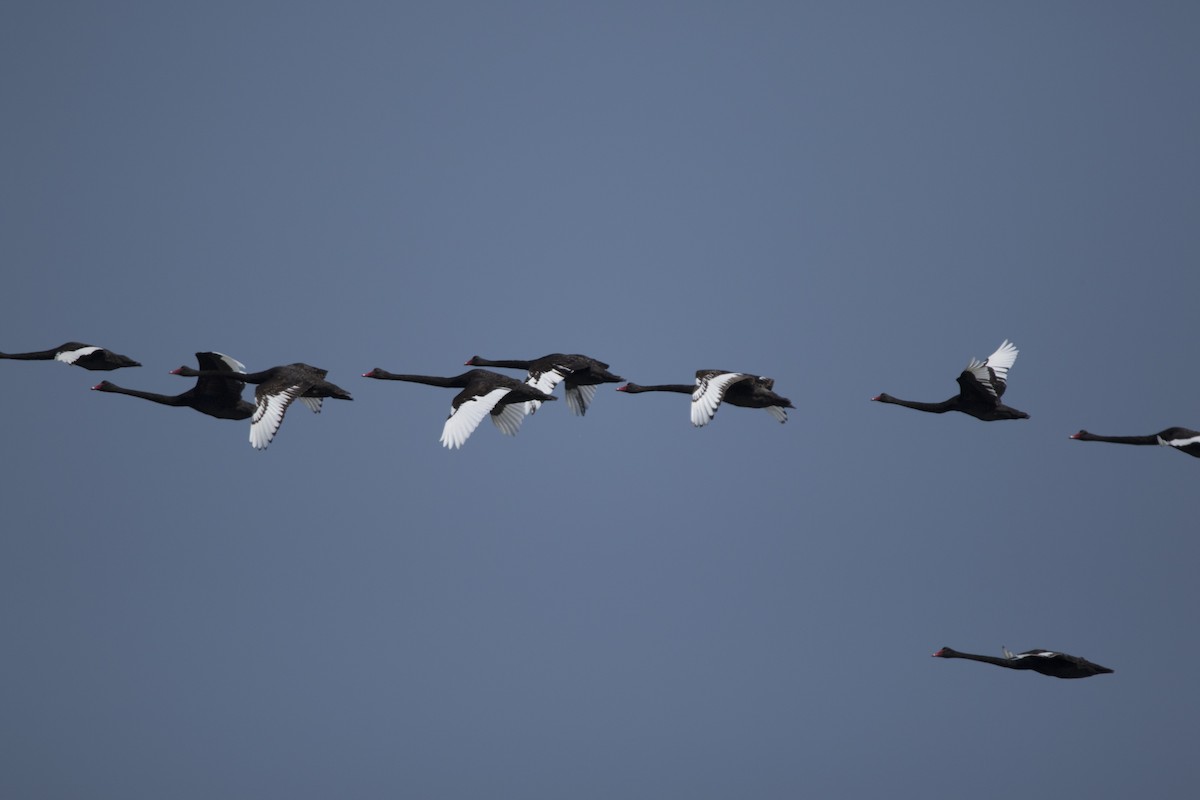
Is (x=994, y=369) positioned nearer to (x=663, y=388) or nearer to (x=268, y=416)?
(x=663, y=388)

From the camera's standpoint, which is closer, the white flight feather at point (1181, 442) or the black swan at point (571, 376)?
the white flight feather at point (1181, 442)

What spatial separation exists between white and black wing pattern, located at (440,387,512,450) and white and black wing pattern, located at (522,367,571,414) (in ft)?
11.1

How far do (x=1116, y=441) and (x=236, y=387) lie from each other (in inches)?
858

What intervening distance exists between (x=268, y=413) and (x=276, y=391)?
51.6 inches

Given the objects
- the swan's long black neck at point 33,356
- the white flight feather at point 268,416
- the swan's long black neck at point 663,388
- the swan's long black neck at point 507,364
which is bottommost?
the white flight feather at point 268,416

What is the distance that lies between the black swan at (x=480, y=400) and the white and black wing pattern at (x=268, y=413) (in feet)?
11.5

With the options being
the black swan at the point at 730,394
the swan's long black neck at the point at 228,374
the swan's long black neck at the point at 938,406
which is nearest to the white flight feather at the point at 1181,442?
the swan's long black neck at the point at 938,406

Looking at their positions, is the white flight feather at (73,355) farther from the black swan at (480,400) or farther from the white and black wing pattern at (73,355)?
the black swan at (480,400)

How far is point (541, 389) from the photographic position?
40.9 meters

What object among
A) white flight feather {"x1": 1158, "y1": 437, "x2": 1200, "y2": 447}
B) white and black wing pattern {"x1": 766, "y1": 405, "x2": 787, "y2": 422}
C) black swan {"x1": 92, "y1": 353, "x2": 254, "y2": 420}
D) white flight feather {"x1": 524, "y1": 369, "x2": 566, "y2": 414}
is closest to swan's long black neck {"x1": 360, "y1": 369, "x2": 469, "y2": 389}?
white flight feather {"x1": 524, "y1": 369, "x2": 566, "y2": 414}

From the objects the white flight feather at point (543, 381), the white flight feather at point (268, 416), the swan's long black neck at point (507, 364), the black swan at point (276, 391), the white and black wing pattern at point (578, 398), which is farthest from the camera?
the swan's long black neck at point (507, 364)

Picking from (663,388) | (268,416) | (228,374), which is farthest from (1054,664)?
(228,374)

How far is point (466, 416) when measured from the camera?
36156 mm

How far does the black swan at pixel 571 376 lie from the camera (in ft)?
137
